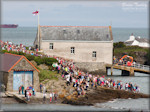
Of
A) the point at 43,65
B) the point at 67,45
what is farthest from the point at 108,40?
the point at 43,65

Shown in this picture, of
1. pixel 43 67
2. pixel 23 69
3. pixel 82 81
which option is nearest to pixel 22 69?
pixel 23 69

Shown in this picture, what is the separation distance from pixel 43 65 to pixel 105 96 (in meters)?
11.1

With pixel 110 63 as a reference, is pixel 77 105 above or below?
below

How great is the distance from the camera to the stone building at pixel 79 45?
73.9 metres

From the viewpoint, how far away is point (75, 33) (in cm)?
7519

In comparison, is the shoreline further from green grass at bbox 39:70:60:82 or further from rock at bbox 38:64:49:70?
rock at bbox 38:64:49:70

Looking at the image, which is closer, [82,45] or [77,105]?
[77,105]

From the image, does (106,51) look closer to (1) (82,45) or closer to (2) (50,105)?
(1) (82,45)

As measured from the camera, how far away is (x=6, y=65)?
53.0 m

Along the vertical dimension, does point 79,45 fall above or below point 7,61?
above

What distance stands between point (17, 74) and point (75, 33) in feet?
81.1

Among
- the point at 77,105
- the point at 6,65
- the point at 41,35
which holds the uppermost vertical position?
the point at 41,35

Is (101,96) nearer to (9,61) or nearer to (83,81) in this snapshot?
(83,81)

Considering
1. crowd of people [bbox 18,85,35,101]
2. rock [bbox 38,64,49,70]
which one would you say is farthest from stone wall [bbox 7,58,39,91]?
rock [bbox 38,64,49,70]
